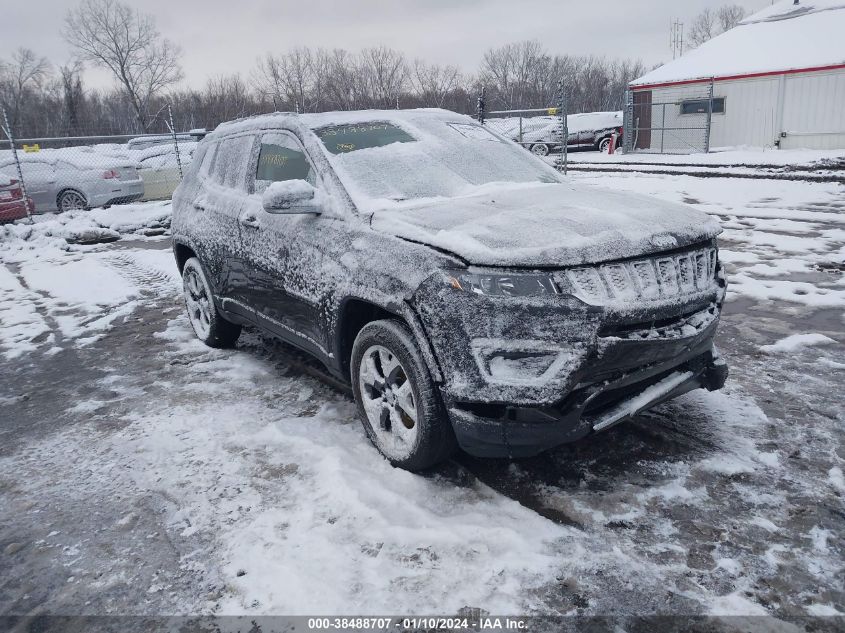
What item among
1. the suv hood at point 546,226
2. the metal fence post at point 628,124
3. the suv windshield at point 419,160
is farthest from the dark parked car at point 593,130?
the suv hood at point 546,226

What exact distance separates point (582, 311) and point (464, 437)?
0.79m

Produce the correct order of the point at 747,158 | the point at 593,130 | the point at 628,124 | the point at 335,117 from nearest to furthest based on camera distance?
the point at 335,117 → the point at 747,158 → the point at 628,124 → the point at 593,130

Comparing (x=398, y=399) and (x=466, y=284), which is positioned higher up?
(x=466, y=284)

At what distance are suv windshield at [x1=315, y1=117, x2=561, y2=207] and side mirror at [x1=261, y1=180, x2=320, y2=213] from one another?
238mm

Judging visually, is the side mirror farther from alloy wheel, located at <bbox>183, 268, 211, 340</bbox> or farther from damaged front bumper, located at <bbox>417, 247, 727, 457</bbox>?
alloy wheel, located at <bbox>183, 268, 211, 340</bbox>

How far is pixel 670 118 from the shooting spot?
966 inches

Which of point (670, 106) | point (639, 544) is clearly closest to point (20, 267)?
A: point (639, 544)

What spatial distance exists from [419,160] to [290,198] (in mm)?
911

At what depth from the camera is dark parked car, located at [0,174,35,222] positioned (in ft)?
42.9

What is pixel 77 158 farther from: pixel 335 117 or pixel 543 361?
pixel 543 361

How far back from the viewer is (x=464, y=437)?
2.90 meters

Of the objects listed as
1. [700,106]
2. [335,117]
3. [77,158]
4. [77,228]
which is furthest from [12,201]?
[700,106]

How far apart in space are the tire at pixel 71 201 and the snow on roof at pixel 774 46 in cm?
2039

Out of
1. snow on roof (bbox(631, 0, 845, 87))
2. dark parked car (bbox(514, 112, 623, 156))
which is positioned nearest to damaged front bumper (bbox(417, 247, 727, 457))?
snow on roof (bbox(631, 0, 845, 87))
